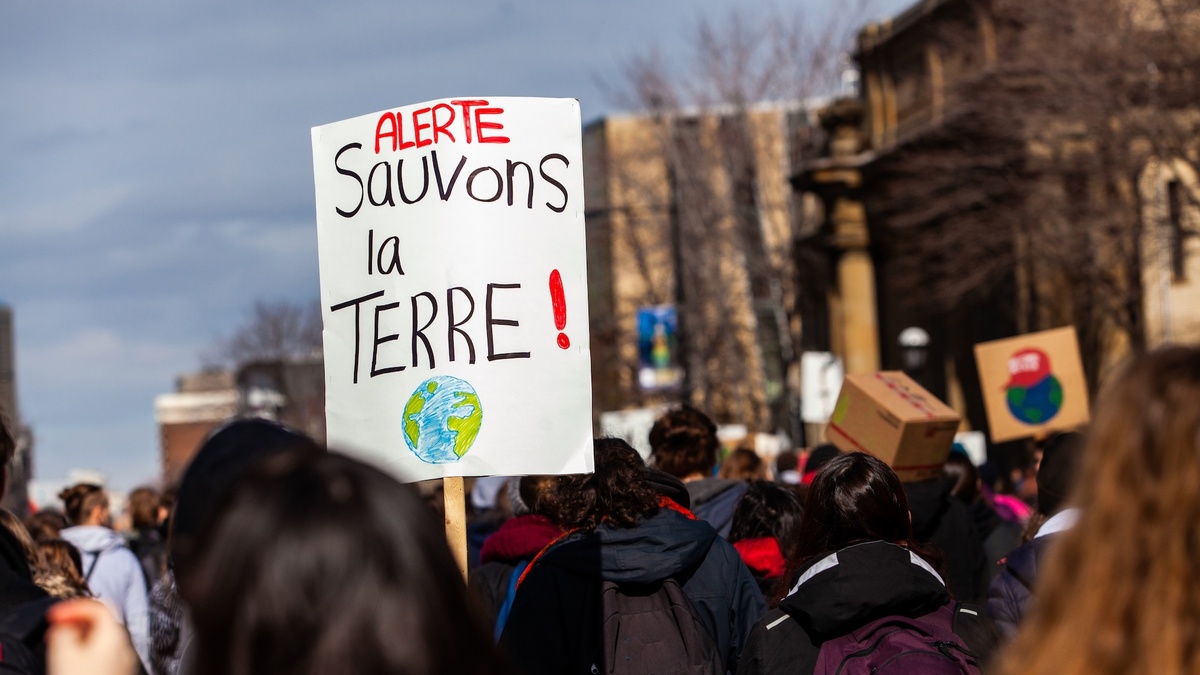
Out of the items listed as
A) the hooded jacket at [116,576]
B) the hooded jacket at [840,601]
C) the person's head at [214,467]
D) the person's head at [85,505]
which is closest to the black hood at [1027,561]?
the hooded jacket at [840,601]

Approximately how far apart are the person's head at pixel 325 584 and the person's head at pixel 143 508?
9453 millimetres

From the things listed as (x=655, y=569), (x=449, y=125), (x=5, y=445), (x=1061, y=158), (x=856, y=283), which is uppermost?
(x=1061, y=158)

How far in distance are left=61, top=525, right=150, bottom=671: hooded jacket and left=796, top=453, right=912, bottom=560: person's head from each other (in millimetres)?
4569

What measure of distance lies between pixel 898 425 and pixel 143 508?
5.79 meters

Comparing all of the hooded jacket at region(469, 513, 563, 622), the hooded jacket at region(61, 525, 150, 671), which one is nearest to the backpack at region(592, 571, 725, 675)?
the hooded jacket at region(469, 513, 563, 622)

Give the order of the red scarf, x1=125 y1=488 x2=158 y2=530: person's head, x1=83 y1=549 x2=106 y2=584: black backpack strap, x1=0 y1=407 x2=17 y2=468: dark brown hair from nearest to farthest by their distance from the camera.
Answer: x1=0 y1=407 x2=17 y2=468: dark brown hair, the red scarf, x1=83 y1=549 x2=106 y2=584: black backpack strap, x1=125 y1=488 x2=158 y2=530: person's head

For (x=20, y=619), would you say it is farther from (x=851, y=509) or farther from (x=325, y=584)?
(x=851, y=509)

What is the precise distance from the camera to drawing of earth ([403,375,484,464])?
4754 millimetres

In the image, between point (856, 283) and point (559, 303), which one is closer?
point (559, 303)

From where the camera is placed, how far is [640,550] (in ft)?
15.9

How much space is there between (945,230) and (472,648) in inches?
1172

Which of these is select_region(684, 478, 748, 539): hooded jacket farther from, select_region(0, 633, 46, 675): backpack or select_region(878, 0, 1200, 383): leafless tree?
select_region(878, 0, 1200, 383): leafless tree

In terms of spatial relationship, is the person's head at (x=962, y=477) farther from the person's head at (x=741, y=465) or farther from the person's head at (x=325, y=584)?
the person's head at (x=325, y=584)

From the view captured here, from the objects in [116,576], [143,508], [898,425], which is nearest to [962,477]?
[898,425]
